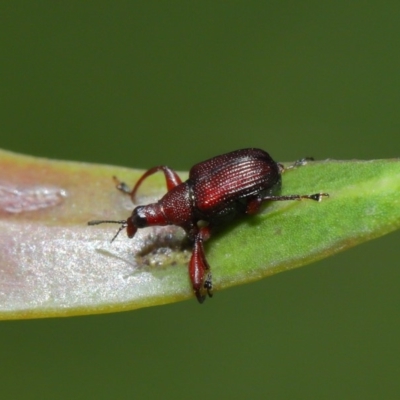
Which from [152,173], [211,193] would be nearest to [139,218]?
[152,173]

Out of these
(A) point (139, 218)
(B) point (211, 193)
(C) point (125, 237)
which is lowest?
(C) point (125, 237)

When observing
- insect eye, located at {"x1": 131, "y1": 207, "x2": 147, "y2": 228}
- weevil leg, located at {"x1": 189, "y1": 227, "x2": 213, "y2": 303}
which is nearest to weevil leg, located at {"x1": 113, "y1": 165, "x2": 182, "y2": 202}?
insect eye, located at {"x1": 131, "y1": 207, "x2": 147, "y2": 228}

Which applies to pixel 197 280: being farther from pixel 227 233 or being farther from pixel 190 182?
pixel 190 182

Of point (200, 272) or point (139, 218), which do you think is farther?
point (139, 218)

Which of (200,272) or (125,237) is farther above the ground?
(125,237)

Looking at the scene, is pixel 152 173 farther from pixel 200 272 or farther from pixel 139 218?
pixel 200 272

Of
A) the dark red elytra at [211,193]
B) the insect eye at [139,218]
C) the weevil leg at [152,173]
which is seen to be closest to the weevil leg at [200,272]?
the dark red elytra at [211,193]

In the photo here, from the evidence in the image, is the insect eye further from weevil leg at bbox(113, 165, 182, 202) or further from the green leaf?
weevil leg at bbox(113, 165, 182, 202)

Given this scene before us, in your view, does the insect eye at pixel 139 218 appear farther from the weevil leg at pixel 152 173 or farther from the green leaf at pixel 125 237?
the weevil leg at pixel 152 173
